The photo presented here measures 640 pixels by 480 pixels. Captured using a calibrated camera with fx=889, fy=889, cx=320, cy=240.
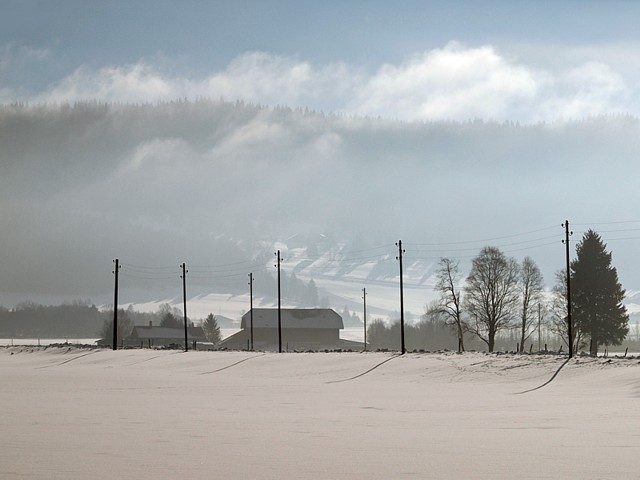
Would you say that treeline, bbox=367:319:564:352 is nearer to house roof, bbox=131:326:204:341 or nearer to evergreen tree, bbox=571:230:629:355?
house roof, bbox=131:326:204:341

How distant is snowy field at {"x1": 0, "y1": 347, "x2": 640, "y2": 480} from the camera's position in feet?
51.7

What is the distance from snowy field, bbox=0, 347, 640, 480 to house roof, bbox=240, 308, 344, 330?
124144mm

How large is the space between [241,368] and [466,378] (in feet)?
66.9

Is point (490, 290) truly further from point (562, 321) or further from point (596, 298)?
point (596, 298)

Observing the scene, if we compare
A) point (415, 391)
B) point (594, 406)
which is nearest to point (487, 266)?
point (415, 391)

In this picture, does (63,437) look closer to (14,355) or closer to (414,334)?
(14,355)

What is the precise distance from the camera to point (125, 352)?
283ft

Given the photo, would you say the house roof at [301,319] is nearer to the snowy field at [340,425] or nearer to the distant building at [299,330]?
the distant building at [299,330]

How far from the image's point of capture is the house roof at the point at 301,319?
17938cm

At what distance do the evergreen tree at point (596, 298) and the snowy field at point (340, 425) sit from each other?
37836 millimetres

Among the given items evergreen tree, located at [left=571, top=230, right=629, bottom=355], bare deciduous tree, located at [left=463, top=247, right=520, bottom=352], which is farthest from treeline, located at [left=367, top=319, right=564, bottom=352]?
evergreen tree, located at [left=571, top=230, right=629, bottom=355]

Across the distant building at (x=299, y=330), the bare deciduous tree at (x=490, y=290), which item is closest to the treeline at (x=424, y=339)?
the distant building at (x=299, y=330)

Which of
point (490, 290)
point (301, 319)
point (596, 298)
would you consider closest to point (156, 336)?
point (301, 319)

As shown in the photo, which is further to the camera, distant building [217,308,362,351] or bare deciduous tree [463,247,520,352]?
distant building [217,308,362,351]
